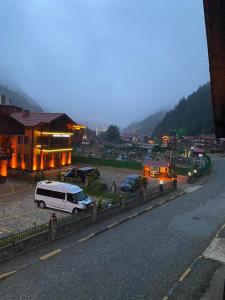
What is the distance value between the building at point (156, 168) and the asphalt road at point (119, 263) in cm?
2206

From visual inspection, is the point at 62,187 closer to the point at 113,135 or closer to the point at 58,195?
the point at 58,195

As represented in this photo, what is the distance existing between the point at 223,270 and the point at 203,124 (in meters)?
158

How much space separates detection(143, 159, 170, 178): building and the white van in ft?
77.4

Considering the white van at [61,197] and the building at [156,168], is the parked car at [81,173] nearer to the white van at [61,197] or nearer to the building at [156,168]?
the building at [156,168]

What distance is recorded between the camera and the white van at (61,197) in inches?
1097

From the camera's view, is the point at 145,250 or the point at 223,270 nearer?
the point at 223,270

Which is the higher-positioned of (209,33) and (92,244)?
(209,33)

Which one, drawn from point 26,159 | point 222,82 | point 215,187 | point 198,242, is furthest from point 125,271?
point 26,159

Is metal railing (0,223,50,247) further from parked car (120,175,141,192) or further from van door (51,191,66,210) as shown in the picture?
parked car (120,175,141,192)

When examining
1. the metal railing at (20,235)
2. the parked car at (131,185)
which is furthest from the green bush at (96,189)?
the metal railing at (20,235)

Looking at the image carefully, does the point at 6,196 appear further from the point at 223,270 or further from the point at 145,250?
the point at 223,270

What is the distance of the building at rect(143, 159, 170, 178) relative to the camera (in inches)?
1983

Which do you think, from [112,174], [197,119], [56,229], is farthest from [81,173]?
[197,119]

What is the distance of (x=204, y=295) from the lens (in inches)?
588
